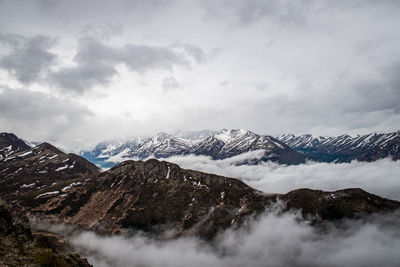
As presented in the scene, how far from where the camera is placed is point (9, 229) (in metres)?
136

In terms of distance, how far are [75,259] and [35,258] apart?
32.9m

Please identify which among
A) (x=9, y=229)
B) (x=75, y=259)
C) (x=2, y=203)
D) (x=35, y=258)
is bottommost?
(x=75, y=259)

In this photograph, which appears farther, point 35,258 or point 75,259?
point 75,259

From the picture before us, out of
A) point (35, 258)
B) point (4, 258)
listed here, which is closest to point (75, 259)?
point (35, 258)

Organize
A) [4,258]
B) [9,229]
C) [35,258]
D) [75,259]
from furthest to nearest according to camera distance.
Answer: [75,259]
[9,229]
[35,258]
[4,258]

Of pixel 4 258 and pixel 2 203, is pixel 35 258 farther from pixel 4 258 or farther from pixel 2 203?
pixel 2 203

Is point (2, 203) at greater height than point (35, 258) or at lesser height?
greater

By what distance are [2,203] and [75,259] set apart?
5449 cm

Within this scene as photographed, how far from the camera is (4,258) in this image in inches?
4277

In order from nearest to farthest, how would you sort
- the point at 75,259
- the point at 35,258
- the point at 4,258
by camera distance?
the point at 4,258 < the point at 35,258 < the point at 75,259

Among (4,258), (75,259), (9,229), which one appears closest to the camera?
(4,258)

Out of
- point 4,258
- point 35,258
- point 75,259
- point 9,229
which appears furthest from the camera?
point 75,259

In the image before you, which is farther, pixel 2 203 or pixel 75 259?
pixel 75 259

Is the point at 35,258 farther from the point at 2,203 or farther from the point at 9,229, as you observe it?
the point at 2,203
